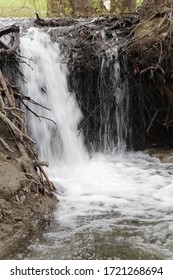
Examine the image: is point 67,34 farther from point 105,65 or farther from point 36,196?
point 36,196

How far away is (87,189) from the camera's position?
5.22 metres

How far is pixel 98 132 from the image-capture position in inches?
281

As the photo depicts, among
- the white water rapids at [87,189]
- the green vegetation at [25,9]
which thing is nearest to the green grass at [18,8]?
the green vegetation at [25,9]

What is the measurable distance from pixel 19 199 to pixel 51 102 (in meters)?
3.06

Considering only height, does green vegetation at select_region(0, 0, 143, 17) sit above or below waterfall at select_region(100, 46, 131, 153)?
above

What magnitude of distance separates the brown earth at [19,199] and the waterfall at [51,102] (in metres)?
1.94

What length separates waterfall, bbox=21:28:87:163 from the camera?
6555mm

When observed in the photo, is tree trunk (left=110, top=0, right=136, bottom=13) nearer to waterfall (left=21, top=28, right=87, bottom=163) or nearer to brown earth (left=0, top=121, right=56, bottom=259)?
waterfall (left=21, top=28, right=87, bottom=163)

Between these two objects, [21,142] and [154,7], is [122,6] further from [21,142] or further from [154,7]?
[21,142]

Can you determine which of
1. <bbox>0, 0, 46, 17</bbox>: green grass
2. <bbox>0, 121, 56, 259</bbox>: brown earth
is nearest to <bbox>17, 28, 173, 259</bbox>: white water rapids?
<bbox>0, 121, 56, 259</bbox>: brown earth

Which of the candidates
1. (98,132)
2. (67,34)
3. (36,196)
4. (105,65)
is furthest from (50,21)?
(36,196)

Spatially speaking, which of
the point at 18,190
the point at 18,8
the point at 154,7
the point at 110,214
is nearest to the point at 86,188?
the point at 110,214

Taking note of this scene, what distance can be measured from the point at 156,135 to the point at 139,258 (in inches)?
170

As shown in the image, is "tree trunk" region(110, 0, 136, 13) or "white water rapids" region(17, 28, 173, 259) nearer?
"white water rapids" region(17, 28, 173, 259)
